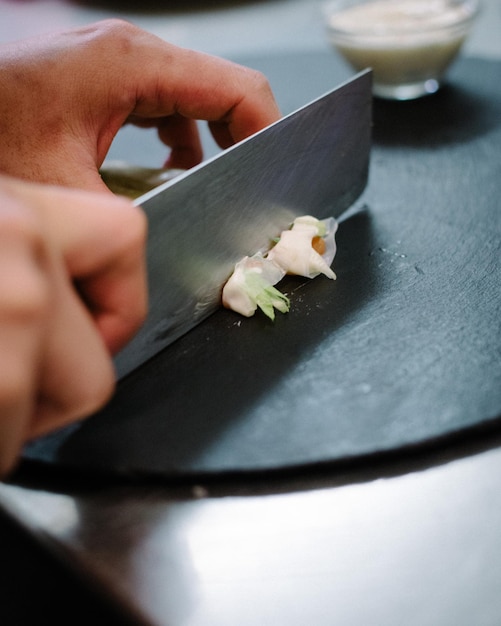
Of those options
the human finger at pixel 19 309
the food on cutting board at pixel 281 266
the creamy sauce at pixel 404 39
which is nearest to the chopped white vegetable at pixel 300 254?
the food on cutting board at pixel 281 266

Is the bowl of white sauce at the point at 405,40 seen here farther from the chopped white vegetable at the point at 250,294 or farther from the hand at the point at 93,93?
the chopped white vegetable at the point at 250,294

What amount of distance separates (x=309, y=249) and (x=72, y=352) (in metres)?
0.48

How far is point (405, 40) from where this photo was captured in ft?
4.70

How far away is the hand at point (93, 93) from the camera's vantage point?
0.92 metres

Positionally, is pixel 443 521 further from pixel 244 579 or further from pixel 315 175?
pixel 315 175

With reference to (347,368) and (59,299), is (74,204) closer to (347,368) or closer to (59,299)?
(59,299)

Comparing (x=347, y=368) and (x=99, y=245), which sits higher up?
(x=99, y=245)

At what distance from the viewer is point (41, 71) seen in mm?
936

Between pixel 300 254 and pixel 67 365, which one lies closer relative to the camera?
pixel 67 365

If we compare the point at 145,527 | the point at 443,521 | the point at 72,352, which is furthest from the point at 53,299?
the point at 443,521

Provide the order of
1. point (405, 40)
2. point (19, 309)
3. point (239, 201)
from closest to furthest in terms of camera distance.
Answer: point (19, 309) < point (239, 201) < point (405, 40)

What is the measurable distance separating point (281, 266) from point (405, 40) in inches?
29.8

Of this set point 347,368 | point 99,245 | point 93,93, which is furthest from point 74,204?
point 93,93

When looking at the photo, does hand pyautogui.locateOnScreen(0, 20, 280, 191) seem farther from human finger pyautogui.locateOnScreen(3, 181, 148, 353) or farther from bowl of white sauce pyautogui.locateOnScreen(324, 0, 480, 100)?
bowl of white sauce pyautogui.locateOnScreen(324, 0, 480, 100)
